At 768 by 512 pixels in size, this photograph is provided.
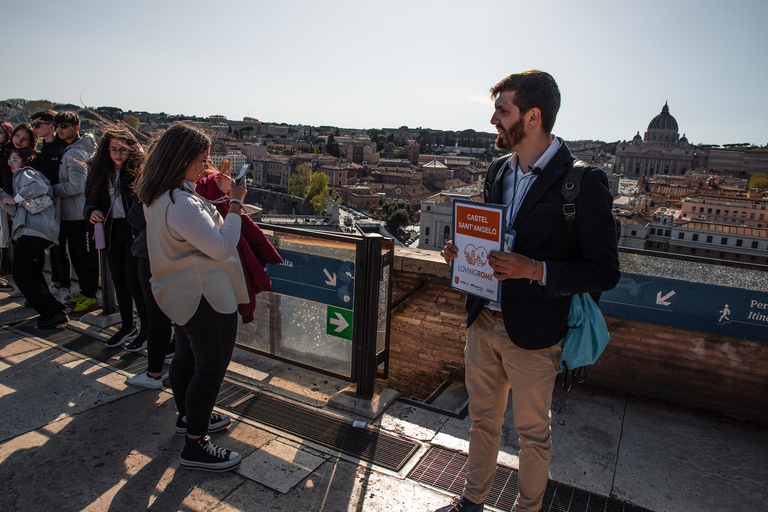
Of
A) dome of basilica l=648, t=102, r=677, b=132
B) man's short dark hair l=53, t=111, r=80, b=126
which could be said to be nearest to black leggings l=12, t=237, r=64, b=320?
man's short dark hair l=53, t=111, r=80, b=126

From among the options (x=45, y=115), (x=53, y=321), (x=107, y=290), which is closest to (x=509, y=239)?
(x=107, y=290)

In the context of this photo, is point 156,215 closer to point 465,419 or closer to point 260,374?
point 260,374

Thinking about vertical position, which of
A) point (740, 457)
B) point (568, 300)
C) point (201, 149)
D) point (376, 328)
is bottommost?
point (740, 457)

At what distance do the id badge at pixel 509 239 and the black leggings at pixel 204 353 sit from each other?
47.2 inches

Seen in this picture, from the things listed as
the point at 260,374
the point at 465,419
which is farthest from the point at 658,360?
the point at 260,374

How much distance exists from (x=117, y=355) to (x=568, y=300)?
2.97 meters

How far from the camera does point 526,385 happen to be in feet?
5.88

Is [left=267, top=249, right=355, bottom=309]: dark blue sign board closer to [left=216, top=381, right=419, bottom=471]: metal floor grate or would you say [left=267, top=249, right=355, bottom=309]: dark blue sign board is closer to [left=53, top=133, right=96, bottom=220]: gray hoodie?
[left=216, top=381, right=419, bottom=471]: metal floor grate

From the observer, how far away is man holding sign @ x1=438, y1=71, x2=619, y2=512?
1692 millimetres

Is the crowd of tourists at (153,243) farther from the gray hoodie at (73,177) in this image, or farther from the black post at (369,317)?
the black post at (369,317)

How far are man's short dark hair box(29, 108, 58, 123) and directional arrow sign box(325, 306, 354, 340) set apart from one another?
3.01m

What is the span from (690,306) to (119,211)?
3.78 m

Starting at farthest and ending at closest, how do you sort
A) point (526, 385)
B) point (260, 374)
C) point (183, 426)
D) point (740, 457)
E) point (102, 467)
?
1. point (260, 374)
2. point (740, 457)
3. point (183, 426)
4. point (102, 467)
5. point (526, 385)

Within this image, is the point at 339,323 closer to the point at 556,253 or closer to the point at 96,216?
the point at 556,253
